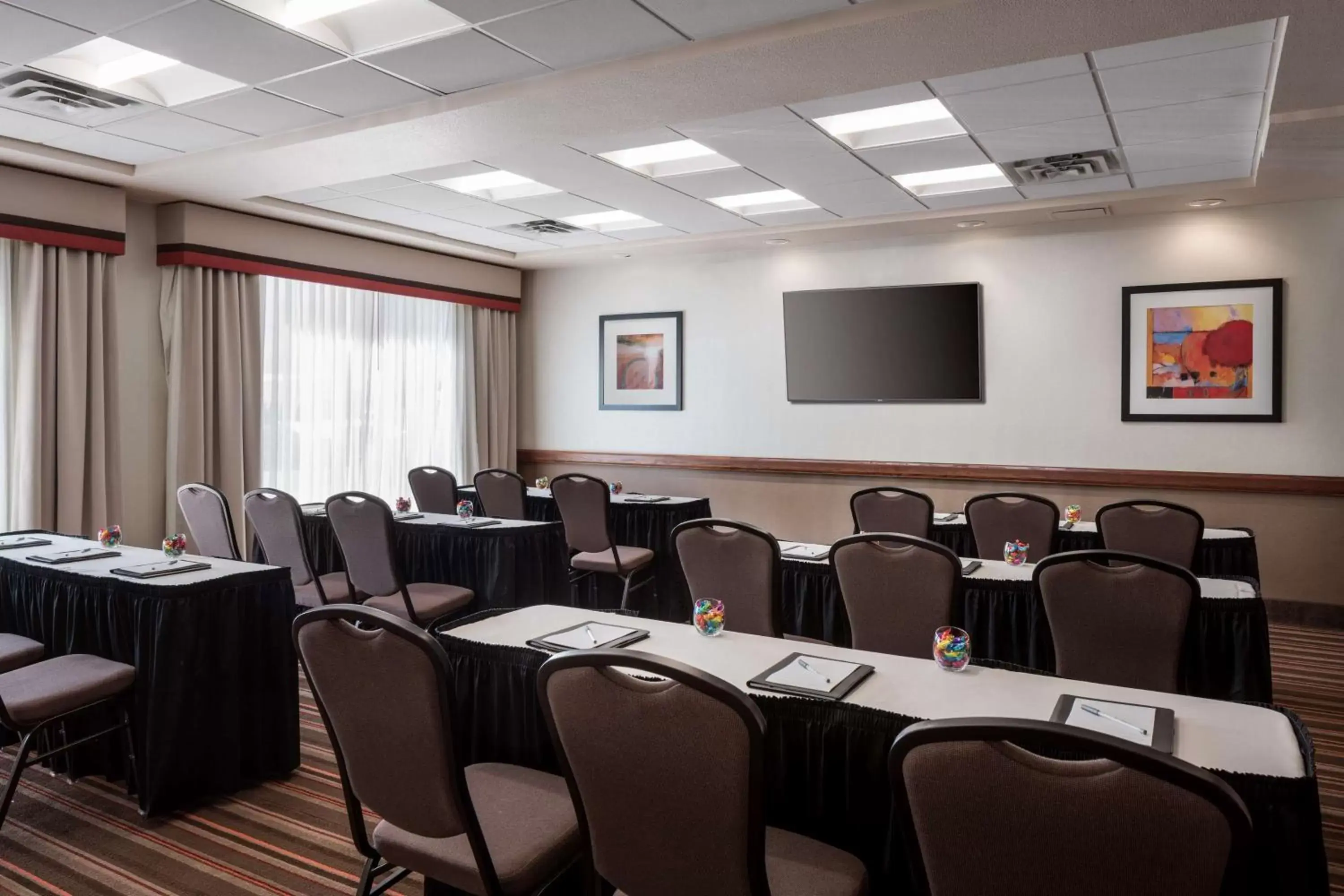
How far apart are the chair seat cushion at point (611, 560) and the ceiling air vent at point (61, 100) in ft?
10.8

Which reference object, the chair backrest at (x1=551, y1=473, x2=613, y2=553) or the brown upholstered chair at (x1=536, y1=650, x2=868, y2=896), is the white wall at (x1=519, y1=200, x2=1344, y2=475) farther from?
the brown upholstered chair at (x1=536, y1=650, x2=868, y2=896)

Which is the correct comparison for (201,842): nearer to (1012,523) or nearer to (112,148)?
(1012,523)

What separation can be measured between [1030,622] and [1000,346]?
3917 millimetres

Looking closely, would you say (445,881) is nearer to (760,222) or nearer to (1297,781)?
(1297,781)

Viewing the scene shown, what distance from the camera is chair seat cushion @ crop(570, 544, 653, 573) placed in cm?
547

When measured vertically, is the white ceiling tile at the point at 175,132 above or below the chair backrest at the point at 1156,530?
above

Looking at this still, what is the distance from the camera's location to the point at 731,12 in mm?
3195

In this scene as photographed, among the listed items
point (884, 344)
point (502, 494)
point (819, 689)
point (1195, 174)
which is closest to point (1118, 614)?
point (819, 689)

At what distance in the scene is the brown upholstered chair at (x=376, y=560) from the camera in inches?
163

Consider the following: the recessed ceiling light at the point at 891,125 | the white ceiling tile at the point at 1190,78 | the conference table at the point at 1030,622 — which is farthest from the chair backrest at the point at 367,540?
the white ceiling tile at the point at 1190,78

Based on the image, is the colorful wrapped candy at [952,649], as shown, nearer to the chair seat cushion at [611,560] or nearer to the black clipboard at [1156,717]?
the black clipboard at [1156,717]

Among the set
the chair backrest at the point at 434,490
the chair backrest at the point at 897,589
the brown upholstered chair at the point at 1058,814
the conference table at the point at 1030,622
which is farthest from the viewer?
the chair backrest at the point at 434,490

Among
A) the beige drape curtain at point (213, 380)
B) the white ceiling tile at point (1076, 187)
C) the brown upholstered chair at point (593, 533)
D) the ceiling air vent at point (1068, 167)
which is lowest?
the brown upholstered chair at point (593, 533)

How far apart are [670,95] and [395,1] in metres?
1.15
